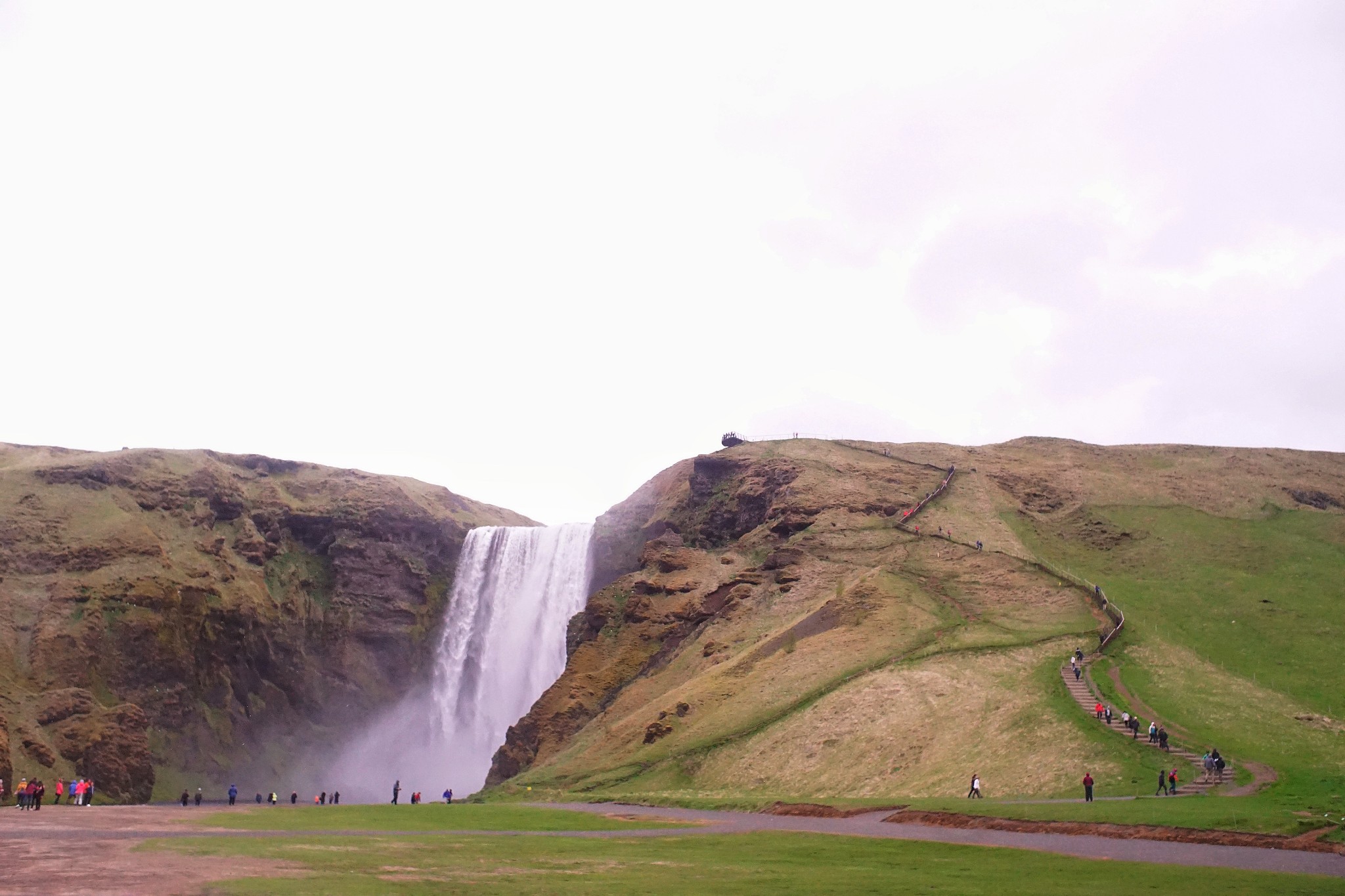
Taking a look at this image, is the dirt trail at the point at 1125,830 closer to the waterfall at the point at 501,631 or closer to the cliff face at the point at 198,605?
the cliff face at the point at 198,605

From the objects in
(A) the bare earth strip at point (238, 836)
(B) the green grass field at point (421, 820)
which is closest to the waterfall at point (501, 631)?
(B) the green grass field at point (421, 820)

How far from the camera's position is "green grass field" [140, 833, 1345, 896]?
23562 mm

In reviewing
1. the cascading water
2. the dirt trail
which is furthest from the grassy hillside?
the cascading water

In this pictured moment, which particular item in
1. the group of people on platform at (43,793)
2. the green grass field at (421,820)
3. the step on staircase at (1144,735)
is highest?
the step on staircase at (1144,735)

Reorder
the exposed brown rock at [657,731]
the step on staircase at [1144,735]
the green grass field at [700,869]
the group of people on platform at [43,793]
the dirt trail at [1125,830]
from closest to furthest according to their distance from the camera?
1. the green grass field at [700,869]
2. the dirt trail at [1125,830]
3. the step on staircase at [1144,735]
4. the group of people on platform at [43,793]
5. the exposed brown rock at [657,731]

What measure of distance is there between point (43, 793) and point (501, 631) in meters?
53.4

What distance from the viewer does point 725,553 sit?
91125 millimetres

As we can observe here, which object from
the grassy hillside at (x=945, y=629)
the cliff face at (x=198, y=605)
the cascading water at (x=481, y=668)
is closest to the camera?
the grassy hillside at (x=945, y=629)

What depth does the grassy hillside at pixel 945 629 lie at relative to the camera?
50.6 metres

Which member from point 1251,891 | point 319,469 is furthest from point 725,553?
point 1251,891

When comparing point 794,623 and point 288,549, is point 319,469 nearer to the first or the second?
point 288,549

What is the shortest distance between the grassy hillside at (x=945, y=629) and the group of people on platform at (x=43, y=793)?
84.2 feet

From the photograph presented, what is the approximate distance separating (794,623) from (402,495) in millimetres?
63056

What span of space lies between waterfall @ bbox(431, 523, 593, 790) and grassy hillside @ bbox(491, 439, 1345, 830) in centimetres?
910
